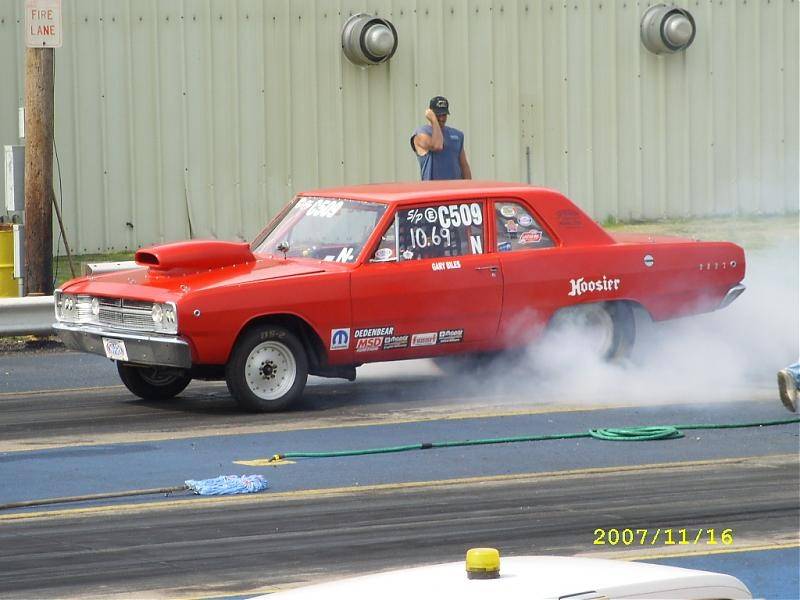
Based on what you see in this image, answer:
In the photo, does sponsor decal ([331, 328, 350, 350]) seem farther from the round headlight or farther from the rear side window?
the round headlight

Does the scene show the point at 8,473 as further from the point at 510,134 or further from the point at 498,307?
the point at 510,134

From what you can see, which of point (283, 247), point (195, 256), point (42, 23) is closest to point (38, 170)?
point (42, 23)

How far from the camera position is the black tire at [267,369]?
10930 millimetres

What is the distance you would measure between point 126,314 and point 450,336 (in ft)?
7.70

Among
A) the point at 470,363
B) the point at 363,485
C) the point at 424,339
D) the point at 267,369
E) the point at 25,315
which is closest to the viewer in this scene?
the point at 363,485

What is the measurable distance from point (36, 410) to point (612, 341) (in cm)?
443

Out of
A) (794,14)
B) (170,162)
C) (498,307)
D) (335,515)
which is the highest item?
(794,14)

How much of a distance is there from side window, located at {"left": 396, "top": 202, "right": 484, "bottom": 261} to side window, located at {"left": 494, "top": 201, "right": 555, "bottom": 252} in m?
0.18

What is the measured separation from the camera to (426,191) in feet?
38.9

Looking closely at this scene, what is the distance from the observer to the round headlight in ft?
35.1

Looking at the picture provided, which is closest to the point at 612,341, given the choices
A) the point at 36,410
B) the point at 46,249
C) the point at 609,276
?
the point at 609,276

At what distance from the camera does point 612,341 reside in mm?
12414

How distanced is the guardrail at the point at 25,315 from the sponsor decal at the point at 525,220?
485 centimetres

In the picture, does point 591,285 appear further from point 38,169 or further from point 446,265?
point 38,169
